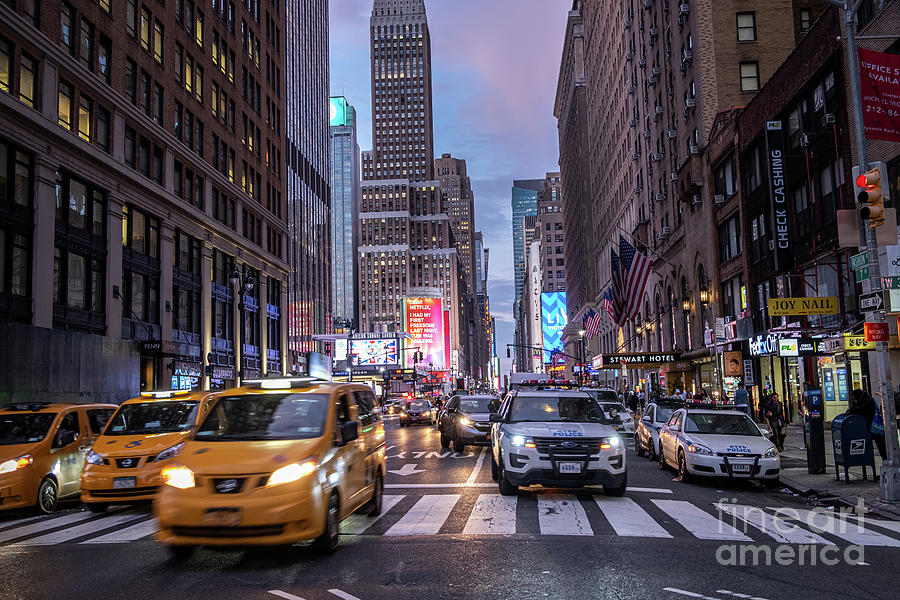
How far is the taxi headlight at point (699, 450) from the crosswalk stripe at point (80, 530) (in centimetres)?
1018

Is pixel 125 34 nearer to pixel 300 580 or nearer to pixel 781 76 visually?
pixel 781 76

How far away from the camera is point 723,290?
133 feet

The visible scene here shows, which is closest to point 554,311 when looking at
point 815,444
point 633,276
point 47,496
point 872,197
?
point 633,276

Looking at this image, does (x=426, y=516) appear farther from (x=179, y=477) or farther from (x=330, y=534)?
(x=179, y=477)

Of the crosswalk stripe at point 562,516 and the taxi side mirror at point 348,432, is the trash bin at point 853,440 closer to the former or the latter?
the crosswalk stripe at point 562,516

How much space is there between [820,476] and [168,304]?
108 feet

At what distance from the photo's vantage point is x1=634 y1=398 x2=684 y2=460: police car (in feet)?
65.0

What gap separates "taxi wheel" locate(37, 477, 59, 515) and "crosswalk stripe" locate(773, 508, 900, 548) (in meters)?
11.8

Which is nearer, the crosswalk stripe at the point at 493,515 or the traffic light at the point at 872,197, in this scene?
the crosswalk stripe at the point at 493,515

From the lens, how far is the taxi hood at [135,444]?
12047 millimetres

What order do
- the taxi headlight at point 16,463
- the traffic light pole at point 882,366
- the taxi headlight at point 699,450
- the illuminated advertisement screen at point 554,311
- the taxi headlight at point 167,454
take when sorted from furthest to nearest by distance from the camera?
the illuminated advertisement screen at point 554,311 → the taxi headlight at point 699,450 → the taxi headlight at point 167,454 → the traffic light pole at point 882,366 → the taxi headlight at point 16,463

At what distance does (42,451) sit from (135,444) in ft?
5.20

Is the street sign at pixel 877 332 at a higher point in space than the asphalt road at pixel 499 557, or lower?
higher

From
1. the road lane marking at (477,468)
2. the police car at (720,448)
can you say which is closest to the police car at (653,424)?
the police car at (720,448)
